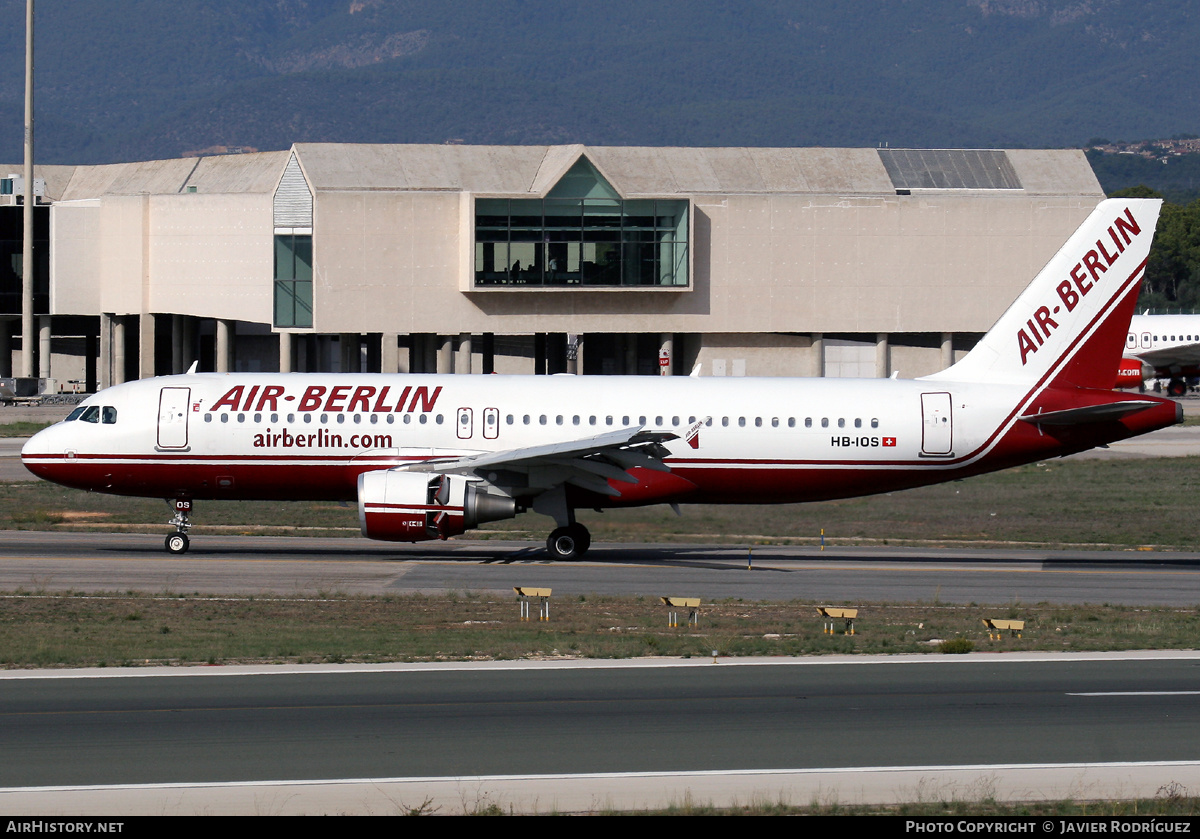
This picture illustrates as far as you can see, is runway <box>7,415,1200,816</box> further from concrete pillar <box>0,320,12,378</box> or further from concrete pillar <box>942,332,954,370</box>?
Result: concrete pillar <box>0,320,12,378</box>

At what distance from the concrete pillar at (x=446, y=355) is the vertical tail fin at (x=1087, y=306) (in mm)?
53697

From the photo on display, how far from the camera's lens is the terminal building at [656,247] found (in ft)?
279

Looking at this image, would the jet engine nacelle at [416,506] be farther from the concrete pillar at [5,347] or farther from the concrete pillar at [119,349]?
the concrete pillar at [5,347]

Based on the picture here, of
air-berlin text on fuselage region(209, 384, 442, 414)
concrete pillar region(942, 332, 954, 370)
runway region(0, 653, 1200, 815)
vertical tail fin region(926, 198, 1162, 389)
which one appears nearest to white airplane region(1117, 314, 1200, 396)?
concrete pillar region(942, 332, 954, 370)

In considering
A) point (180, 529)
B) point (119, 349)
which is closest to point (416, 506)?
point (180, 529)

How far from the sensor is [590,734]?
16.7 m

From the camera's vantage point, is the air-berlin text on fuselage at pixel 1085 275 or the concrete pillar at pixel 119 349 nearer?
the air-berlin text on fuselage at pixel 1085 275

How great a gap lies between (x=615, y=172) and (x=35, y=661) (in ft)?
229

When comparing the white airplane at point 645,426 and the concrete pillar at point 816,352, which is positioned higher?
the concrete pillar at point 816,352

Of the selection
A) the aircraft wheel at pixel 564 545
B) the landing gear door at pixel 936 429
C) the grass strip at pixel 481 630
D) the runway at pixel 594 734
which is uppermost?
the landing gear door at pixel 936 429

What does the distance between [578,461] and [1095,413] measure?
12.2m

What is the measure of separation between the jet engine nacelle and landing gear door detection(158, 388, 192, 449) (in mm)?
5017

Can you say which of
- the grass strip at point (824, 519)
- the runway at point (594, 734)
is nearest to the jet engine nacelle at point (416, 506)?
the grass strip at point (824, 519)

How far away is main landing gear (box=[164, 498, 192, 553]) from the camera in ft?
113
